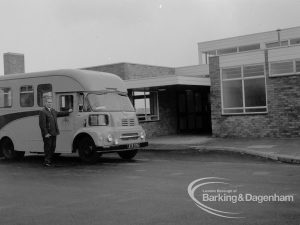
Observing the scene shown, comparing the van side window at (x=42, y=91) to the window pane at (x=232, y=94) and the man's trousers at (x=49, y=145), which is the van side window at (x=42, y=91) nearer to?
the man's trousers at (x=49, y=145)

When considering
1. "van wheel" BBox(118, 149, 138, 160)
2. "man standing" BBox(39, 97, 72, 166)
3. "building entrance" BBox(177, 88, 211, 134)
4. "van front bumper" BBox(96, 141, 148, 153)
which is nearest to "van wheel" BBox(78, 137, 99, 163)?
"van front bumper" BBox(96, 141, 148, 153)

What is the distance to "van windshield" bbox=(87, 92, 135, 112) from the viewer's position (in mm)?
14416

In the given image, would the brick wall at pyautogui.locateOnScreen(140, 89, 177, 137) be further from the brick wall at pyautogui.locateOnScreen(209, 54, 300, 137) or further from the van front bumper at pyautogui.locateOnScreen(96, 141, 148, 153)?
the van front bumper at pyautogui.locateOnScreen(96, 141, 148, 153)

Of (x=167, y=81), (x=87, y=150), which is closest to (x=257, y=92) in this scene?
(x=167, y=81)

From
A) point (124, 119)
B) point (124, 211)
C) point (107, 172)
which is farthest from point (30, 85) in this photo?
point (124, 211)

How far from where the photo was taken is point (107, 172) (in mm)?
11961

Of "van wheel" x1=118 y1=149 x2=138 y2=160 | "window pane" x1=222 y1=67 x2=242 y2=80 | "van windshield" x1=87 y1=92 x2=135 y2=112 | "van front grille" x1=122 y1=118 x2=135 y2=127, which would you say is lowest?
"van wheel" x1=118 y1=149 x2=138 y2=160

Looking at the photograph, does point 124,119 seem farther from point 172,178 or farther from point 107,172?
point 172,178

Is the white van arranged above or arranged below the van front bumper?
above

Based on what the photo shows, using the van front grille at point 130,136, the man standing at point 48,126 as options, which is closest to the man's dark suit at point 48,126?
the man standing at point 48,126

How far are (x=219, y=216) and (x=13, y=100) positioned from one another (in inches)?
434

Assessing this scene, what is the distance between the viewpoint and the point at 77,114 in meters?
14.5

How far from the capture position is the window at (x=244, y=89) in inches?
851

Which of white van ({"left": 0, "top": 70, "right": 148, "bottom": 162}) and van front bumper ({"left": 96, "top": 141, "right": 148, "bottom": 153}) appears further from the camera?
white van ({"left": 0, "top": 70, "right": 148, "bottom": 162})
